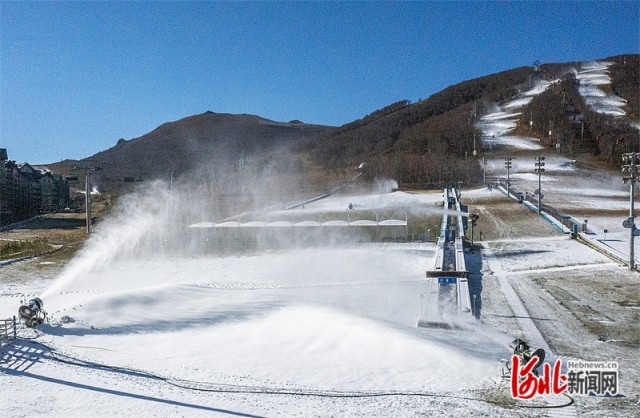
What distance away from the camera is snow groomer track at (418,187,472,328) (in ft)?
58.6

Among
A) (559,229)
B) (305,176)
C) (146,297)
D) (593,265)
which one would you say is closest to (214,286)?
(146,297)

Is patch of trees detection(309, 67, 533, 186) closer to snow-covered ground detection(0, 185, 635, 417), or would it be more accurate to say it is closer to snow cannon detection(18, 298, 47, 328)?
snow-covered ground detection(0, 185, 635, 417)

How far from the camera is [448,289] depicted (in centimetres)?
2323

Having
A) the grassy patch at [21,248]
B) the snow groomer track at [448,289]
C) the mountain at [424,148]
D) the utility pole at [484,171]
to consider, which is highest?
the mountain at [424,148]

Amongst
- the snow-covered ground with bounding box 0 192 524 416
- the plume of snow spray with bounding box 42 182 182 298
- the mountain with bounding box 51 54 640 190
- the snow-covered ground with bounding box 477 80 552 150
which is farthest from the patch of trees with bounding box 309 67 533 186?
the snow-covered ground with bounding box 0 192 524 416

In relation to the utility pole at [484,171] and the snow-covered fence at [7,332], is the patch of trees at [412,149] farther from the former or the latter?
the snow-covered fence at [7,332]

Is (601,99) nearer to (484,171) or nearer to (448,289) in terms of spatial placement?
(484,171)

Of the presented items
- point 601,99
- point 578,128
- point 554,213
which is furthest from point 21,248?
point 601,99

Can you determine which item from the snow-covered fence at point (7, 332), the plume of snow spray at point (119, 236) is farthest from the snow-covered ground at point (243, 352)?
the plume of snow spray at point (119, 236)

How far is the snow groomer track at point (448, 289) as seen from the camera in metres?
17.9

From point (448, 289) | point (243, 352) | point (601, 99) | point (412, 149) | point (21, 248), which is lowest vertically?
point (243, 352)

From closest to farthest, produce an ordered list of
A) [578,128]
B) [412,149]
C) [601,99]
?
[412,149] < [578,128] < [601,99]

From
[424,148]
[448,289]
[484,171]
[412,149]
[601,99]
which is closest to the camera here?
[448,289]

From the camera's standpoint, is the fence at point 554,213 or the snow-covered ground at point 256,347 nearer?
the snow-covered ground at point 256,347
